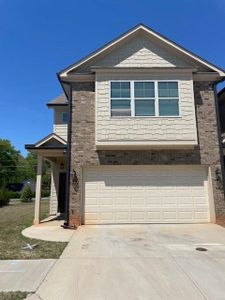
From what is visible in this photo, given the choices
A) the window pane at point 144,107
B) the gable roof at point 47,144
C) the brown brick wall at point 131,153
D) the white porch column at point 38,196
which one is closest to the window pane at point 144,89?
the window pane at point 144,107

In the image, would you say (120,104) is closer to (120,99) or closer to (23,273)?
(120,99)

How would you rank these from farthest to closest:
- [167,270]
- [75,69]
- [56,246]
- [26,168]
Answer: [26,168]
[75,69]
[56,246]
[167,270]

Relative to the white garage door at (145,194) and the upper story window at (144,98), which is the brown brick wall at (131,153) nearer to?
the white garage door at (145,194)

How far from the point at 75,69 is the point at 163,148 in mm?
5576

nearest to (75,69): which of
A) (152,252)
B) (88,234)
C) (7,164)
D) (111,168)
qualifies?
(111,168)

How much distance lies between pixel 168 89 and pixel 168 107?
85 cm

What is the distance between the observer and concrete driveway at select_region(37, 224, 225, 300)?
169 inches

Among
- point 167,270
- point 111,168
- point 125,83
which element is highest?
point 125,83

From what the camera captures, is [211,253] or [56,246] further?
[56,246]

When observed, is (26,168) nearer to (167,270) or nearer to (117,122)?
(117,122)

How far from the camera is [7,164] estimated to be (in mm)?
57469

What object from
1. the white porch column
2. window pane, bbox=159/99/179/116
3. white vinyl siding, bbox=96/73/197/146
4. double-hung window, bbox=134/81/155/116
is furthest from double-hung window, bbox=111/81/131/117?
the white porch column

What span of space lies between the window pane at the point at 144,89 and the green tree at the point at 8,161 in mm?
48720

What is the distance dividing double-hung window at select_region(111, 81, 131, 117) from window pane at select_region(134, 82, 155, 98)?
361mm
